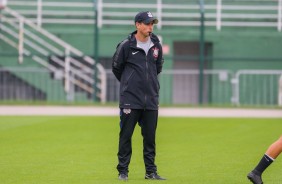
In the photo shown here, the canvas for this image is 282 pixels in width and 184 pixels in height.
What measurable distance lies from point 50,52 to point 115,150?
1695 cm

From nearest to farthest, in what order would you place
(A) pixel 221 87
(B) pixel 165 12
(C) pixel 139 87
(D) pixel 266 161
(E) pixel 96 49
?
1. (D) pixel 266 161
2. (C) pixel 139 87
3. (A) pixel 221 87
4. (E) pixel 96 49
5. (B) pixel 165 12

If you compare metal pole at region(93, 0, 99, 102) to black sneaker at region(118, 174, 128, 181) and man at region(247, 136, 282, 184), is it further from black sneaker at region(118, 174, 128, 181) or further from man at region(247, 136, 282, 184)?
man at region(247, 136, 282, 184)

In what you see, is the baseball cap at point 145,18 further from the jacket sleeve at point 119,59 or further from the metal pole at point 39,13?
the metal pole at point 39,13

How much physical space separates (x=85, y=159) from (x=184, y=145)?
2782mm

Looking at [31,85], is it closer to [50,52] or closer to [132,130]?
[50,52]

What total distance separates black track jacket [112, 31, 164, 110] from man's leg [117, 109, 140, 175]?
3.9 inches

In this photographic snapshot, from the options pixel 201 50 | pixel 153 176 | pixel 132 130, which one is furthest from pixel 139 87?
pixel 201 50

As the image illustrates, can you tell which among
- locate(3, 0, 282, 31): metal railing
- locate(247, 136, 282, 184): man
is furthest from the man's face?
locate(3, 0, 282, 31): metal railing

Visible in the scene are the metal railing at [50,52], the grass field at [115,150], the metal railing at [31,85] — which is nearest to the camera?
the grass field at [115,150]

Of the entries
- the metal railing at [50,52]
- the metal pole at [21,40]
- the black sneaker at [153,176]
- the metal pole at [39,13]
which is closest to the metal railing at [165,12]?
the metal pole at [39,13]

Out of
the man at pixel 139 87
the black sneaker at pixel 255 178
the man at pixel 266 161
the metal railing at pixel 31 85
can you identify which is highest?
the man at pixel 139 87

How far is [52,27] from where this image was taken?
1256 inches

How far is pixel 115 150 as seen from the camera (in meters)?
14.9

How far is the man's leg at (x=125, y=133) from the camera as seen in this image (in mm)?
11039
